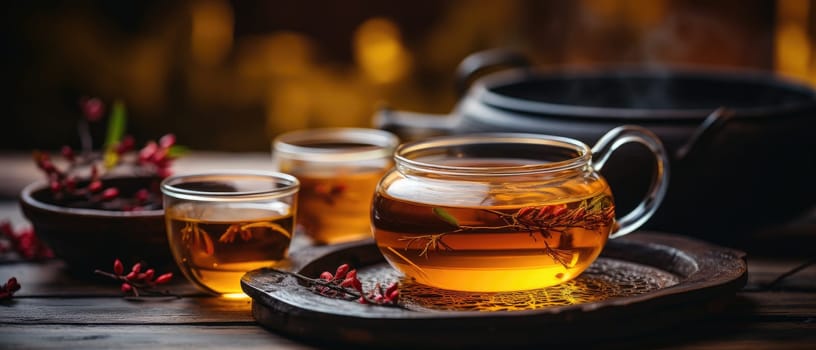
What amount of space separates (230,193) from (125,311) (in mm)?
191

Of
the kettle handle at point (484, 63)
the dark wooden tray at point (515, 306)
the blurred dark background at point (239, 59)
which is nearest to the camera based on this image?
the dark wooden tray at point (515, 306)

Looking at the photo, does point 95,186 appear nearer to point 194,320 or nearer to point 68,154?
point 68,154

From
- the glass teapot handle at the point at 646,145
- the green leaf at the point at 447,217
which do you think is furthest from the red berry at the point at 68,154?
the glass teapot handle at the point at 646,145

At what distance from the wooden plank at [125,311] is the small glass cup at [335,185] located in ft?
0.91

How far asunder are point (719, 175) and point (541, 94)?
55 cm

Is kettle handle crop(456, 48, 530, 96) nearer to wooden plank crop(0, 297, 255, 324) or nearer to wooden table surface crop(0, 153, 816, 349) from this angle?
wooden table surface crop(0, 153, 816, 349)

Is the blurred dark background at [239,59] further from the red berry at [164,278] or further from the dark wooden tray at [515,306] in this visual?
the red berry at [164,278]

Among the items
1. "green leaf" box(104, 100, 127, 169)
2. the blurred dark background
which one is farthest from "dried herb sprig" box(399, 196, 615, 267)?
the blurred dark background

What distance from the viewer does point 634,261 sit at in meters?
1.30

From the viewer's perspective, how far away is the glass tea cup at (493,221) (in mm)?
1040

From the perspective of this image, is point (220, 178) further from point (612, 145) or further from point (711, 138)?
point (711, 138)

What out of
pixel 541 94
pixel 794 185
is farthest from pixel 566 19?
pixel 794 185

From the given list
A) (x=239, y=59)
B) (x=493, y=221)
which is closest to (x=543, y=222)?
(x=493, y=221)

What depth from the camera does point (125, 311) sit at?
46.4 inches
